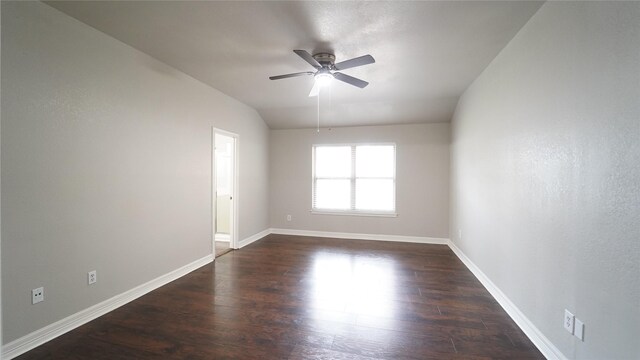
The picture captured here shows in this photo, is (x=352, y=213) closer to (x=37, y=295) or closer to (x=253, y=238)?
(x=253, y=238)

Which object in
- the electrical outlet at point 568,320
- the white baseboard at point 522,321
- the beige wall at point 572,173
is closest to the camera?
the beige wall at point 572,173

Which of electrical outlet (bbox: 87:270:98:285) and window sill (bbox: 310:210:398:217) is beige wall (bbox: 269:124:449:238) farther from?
electrical outlet (bbox: 87:270:98:285)

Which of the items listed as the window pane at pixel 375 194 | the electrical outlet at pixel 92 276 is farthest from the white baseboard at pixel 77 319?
the window pane at pixel 375 194

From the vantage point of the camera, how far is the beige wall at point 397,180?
525cm

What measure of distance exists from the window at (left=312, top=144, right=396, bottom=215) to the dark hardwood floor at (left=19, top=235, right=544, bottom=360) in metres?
1.86

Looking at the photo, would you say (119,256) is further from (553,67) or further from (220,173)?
(553,67)

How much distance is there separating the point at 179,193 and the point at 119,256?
37.6 inches

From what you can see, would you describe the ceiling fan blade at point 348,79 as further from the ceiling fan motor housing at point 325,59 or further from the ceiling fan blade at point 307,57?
the ceiling fan blade at point 307,57

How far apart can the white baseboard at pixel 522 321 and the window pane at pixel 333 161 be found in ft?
9.60

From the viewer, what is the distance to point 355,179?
576cm

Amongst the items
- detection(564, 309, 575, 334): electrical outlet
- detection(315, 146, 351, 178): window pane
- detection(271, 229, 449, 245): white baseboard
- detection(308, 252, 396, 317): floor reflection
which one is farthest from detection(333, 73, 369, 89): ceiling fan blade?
detection(271, 229, 449, 245): white baseboard

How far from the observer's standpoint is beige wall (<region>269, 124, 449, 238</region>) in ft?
17.2

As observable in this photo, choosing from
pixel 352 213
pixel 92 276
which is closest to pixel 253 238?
pixel 352 213

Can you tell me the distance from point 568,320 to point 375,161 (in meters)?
4.01
